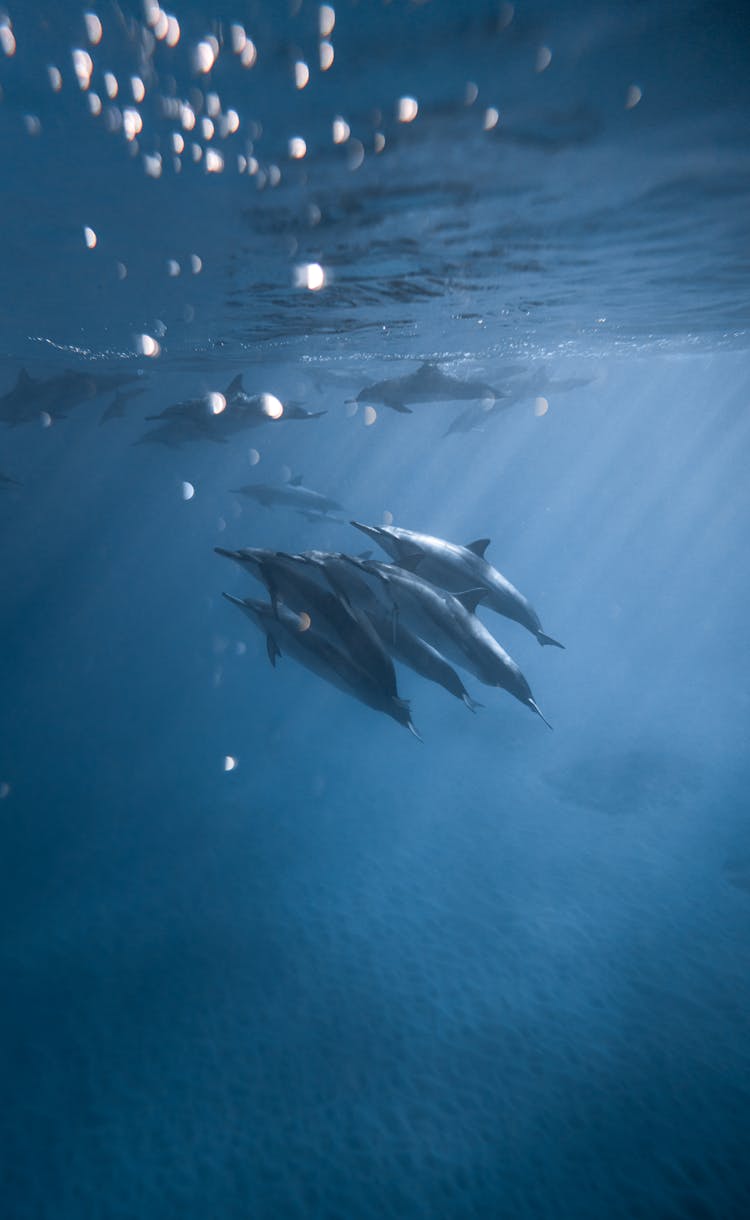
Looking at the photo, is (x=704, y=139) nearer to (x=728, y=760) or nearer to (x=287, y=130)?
(x=287, y=130)

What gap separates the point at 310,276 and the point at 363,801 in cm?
1330

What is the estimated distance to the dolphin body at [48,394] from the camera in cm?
1420

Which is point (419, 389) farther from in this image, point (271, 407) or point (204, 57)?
point (204, 57)

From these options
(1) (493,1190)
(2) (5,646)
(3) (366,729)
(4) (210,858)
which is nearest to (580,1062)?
(1) (493,1190)

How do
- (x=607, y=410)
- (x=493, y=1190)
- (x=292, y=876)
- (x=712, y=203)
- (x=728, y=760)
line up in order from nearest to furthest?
(x=493, y=1190) < (x=712, y=203) < (x=292, y=876) < (x=728, y=760) < (x=607, y=410)

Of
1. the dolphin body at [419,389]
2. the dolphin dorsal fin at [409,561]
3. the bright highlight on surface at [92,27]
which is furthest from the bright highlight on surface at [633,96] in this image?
the dolphin body at [419,389]

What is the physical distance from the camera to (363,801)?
1783 cm

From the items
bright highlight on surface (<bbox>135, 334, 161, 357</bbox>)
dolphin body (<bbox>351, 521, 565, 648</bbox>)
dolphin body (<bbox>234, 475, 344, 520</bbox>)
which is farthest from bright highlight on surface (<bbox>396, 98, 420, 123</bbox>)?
bright highlight on surface (<bbox>135, 334, 161, 357</bbox>)

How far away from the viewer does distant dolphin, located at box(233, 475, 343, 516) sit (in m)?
19.9

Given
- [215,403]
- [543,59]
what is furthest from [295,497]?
[543,59]

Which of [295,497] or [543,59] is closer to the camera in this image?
[543,59]

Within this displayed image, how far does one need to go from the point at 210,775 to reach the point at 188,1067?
10217mm

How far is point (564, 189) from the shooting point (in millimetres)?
8148

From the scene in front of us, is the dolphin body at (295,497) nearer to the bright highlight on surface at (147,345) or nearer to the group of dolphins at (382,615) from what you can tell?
the bright highlight on surface at (147,345)
